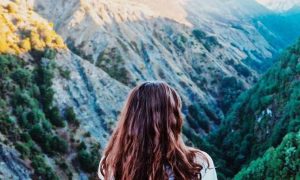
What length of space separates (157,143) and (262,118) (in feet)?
276

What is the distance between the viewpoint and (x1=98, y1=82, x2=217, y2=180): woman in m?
4.95

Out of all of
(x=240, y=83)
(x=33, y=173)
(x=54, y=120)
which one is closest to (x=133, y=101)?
(x=33, y=173)

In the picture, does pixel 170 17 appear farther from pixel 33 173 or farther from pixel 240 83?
pixel 33 173

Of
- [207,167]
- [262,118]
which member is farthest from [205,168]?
[262,118]

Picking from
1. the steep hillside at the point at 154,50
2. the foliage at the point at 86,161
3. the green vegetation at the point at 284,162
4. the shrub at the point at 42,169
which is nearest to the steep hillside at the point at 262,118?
the steep hillside at the point at 154,50

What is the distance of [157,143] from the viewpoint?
4973 mm

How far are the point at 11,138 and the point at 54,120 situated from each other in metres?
10.4

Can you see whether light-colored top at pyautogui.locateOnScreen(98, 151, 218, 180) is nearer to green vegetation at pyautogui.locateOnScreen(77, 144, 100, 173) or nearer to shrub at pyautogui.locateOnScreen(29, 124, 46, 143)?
shrub at pyautogui.locateOnScreen(29, 124, 46, 143)

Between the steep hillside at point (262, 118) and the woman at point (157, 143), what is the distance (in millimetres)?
66080

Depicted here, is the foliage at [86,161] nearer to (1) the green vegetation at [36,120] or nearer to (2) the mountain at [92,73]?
(1) the green vegetation at [36,120]

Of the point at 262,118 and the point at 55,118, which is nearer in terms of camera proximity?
the point at 55,118

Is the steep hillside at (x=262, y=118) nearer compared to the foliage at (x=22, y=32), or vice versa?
the foliage at (x=22, y=32)

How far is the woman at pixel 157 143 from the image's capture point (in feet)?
16.2

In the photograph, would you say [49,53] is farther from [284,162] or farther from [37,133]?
→ [284,162]
